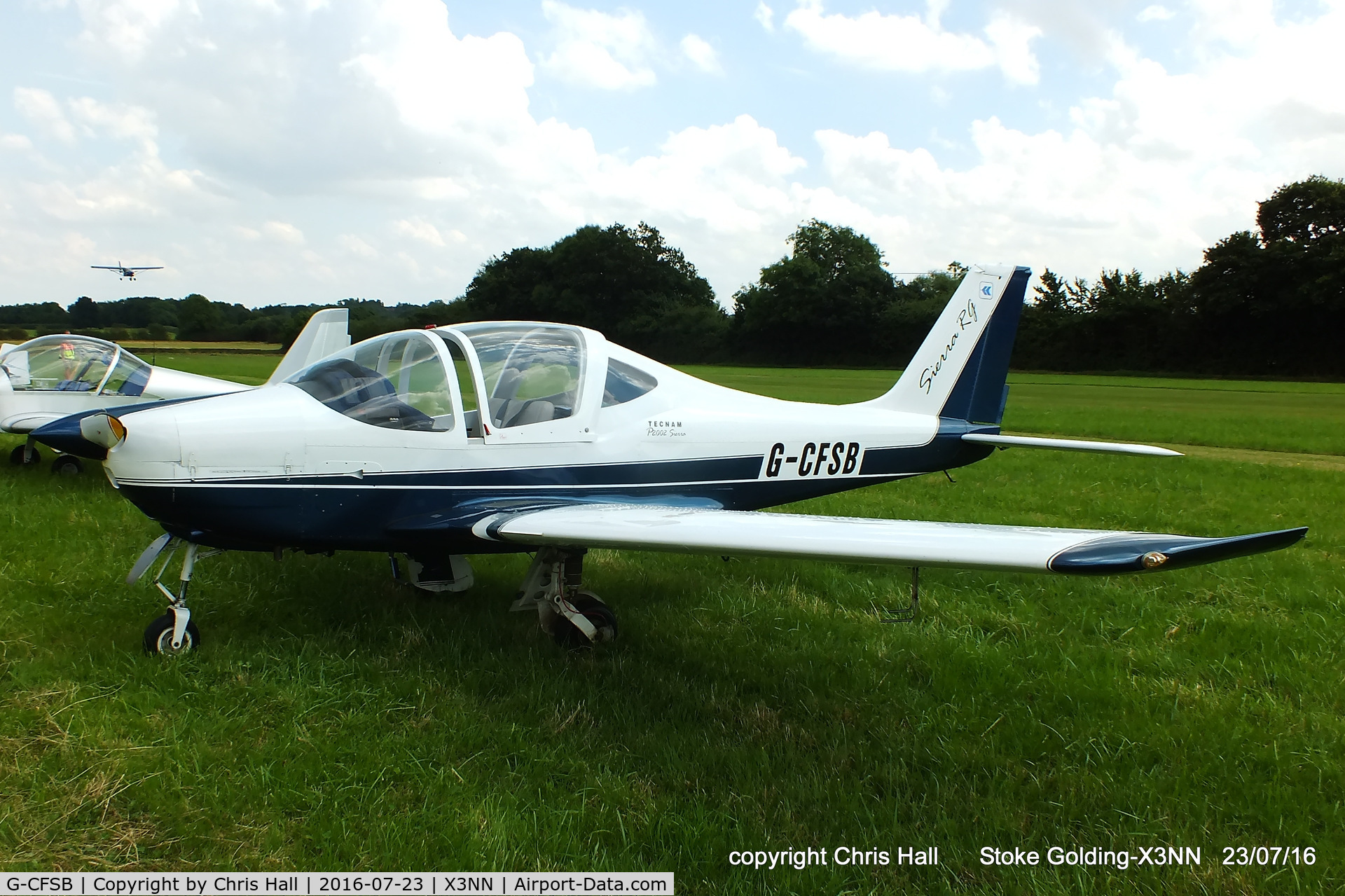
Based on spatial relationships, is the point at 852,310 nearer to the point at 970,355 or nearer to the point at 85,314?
the point at 85,314

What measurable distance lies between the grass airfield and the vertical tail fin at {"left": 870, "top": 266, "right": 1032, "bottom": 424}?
147 cm

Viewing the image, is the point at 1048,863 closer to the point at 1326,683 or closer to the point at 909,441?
the point at 1326,683

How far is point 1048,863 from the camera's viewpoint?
277cm

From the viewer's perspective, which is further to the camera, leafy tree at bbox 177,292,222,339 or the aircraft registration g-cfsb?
leafy tree at bbox 177,292,222,339

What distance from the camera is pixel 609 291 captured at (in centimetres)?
7575

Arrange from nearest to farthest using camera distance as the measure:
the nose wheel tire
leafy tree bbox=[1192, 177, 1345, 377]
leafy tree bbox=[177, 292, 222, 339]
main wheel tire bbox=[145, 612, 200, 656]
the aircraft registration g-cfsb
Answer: the aircraft registration g-cfsb, main wheel tire bbox=[145, 612, 200, 656], the nose wheel tire, leafy tree bbox=[1192, 177, 1345, 377], leafy tree bbox=[177, 292, 222, 339]

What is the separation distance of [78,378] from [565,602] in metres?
9.69

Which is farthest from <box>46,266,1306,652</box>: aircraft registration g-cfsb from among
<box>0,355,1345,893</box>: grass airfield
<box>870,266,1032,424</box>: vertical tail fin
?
<box>870,266,1032,424</box>: vertical tail fin

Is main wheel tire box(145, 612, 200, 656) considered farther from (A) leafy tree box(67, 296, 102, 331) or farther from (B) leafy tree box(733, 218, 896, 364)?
(B) leafy tree box(733, 218, 896, 364)

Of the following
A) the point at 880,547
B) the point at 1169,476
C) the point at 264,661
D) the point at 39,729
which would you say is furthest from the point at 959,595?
the point at 1169,476

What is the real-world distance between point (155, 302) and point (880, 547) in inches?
2283

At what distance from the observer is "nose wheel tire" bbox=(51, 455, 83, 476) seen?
9.74 m

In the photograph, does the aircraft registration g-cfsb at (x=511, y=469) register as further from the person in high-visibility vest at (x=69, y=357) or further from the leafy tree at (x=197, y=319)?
the leafy tree at (x=197, y=319)

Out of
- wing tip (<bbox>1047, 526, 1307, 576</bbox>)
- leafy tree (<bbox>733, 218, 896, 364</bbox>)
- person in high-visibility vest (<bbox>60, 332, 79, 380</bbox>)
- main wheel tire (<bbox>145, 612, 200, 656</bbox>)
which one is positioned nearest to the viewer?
wing tip (<bbox>1047, 526, 1307, 576</bbox>)
